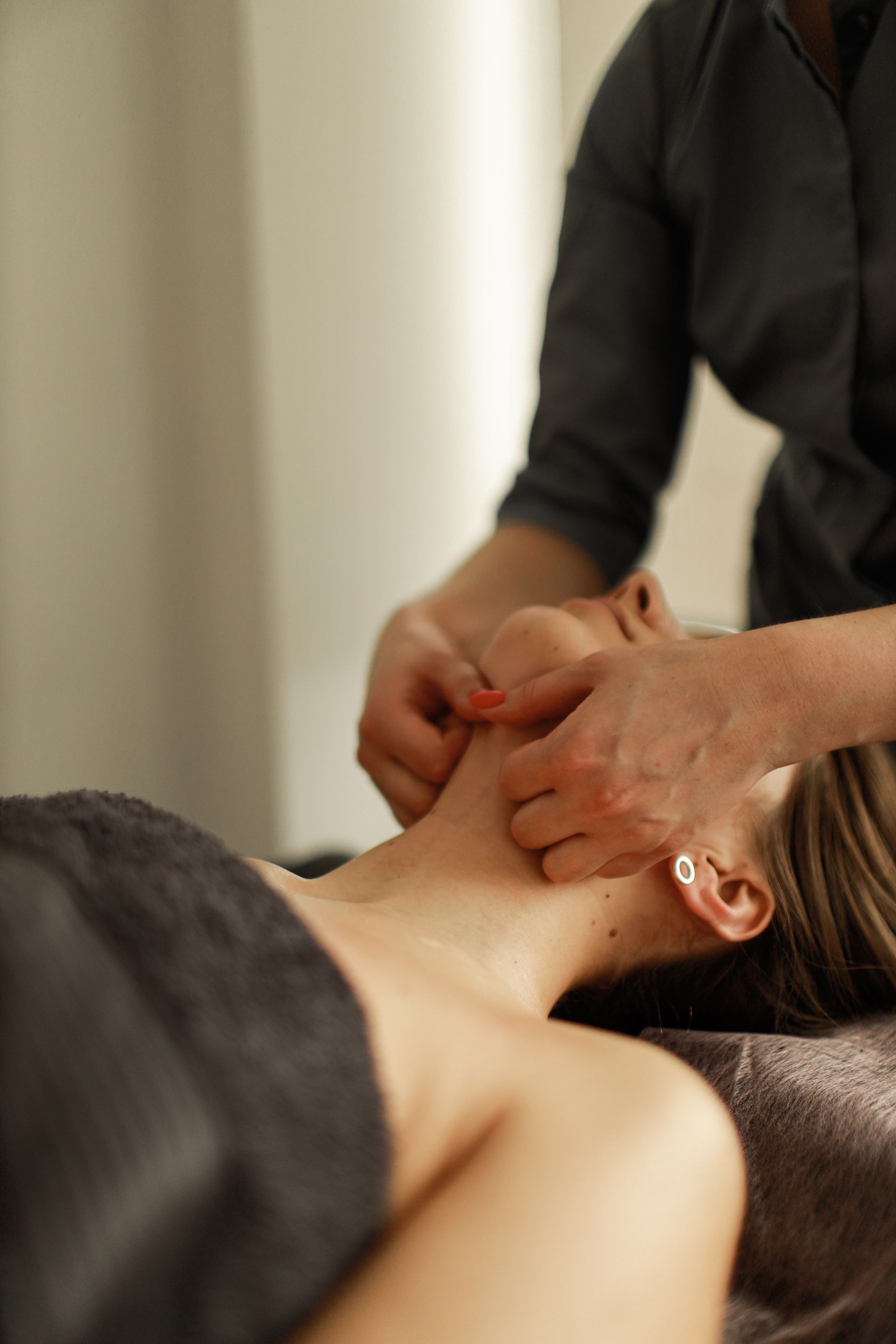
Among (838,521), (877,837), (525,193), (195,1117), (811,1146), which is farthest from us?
(525,193)

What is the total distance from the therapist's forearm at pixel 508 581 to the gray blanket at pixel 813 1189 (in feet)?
1.83

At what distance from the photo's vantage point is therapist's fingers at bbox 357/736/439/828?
106cm

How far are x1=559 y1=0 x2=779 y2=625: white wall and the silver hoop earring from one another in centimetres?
120

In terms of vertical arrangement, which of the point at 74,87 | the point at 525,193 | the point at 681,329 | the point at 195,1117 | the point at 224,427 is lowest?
the point at 195,1117

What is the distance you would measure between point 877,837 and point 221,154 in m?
1.69

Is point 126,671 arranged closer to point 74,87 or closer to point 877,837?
point 74,87

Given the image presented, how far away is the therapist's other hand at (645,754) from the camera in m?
0.80

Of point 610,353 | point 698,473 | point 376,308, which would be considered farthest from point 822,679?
point 376,308

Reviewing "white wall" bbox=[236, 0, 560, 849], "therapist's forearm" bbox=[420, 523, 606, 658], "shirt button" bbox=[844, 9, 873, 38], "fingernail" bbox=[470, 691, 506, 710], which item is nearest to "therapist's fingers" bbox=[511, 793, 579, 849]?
"fingernail" bbox=[470, 691, 506, 710]

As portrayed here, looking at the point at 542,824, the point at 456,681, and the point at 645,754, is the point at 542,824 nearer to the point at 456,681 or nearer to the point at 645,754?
the point at 645,754

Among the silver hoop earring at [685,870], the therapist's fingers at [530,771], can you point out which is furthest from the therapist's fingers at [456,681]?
the silver hoop earring at [685,870]

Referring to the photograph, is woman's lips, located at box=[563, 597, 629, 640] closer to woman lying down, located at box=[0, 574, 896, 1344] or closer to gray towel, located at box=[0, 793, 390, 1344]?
woman lying down, located at box=[0, 574, 896, 1344]

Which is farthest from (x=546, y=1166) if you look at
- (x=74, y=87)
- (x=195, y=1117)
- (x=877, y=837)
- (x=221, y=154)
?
(x=74, y=87)

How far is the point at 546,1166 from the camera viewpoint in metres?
0.58
